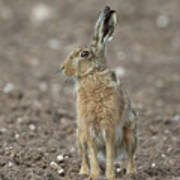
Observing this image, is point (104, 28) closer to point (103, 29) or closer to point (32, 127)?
point (103, 29)

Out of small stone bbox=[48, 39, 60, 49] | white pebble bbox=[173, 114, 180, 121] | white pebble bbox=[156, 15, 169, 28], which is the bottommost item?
white pebble bbox=[173, 114, 180, 121]

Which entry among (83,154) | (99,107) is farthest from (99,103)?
(83,154)

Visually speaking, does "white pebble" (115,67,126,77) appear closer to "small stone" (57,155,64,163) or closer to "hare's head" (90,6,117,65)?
"small stone" (57,155,64,163)

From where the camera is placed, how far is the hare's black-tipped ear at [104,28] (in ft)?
20.3

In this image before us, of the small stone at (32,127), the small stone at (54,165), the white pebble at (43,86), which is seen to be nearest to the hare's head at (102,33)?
the small stone at (54,165)

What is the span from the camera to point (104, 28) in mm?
6230

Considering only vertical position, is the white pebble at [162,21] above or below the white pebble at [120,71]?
above

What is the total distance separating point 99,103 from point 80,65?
1.74ft

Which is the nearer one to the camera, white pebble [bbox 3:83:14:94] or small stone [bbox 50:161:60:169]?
small stone [bbox 50:161:60:169]

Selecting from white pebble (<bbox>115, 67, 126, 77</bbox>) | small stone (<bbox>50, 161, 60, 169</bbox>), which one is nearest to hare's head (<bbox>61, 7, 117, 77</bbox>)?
small stone (<bbox>50, 161, 60, 169</bbox>)

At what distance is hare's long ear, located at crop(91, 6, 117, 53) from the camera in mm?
6184

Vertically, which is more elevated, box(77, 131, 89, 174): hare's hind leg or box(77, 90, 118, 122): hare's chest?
box(77, 90, 118, 122): hare's chest

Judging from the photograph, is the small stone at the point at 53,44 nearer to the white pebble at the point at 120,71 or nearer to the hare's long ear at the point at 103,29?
the white pebble at the point at 120,71

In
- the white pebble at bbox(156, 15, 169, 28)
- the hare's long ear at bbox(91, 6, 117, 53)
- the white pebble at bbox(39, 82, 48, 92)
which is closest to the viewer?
the hare's long ear at bbox(91, 6, 117, 53)
